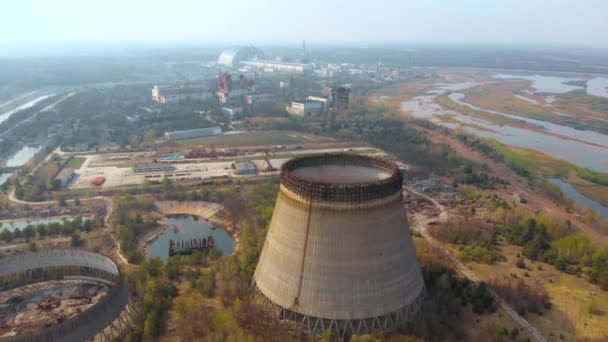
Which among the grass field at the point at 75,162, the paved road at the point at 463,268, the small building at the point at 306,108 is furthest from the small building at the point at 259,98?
the paved road at the point at 463,268

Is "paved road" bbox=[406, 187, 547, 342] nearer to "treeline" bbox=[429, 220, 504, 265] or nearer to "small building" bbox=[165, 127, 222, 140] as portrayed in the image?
"treeline" bbox=[429, 220, 504, 265]

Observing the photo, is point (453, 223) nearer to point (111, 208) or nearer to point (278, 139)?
point (111, 208)

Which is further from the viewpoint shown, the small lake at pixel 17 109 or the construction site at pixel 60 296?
the small lake at pixel 17 109

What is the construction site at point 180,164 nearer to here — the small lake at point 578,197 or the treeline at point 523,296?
the small lake at point 578,197

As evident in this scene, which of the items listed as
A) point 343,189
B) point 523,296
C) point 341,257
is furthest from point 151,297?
point 523,296

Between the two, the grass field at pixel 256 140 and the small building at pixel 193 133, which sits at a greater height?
the small building at pixel 193 133

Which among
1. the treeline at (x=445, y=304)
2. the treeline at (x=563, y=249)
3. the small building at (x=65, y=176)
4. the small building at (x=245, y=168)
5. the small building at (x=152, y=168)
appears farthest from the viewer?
the small building at (x=152, y=168)

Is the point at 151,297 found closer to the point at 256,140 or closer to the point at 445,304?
the point at 445,304
